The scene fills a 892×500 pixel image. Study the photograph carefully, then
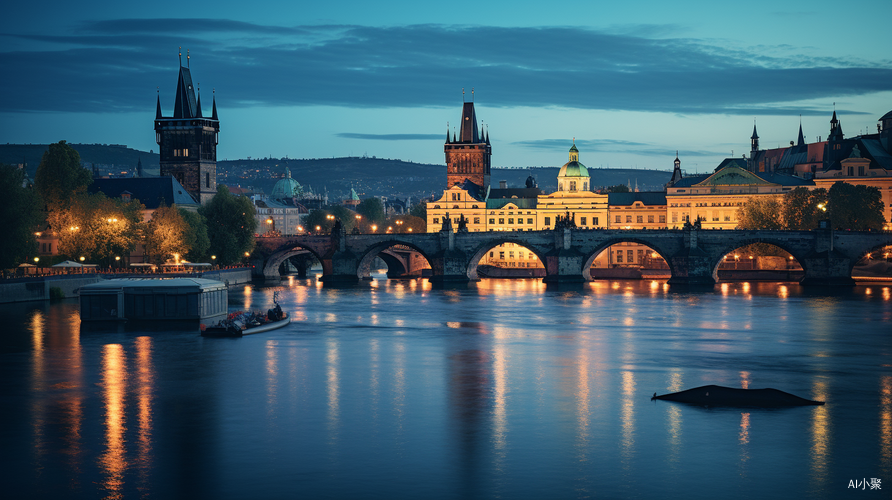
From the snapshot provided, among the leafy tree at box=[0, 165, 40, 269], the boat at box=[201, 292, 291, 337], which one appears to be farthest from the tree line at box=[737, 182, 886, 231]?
the leafy tree at box=[0, 165, 40, 269]

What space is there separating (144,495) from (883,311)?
217 feet

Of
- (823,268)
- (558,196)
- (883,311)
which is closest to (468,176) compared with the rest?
(558,196)

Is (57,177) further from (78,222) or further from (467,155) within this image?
(467,155)

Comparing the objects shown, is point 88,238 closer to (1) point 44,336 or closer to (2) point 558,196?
(1) point 44,336

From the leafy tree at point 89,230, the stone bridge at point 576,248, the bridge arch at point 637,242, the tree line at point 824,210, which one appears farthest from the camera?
the tree line at point 824,210

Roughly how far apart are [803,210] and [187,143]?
276 feet

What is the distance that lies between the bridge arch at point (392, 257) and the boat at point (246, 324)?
1905 inches

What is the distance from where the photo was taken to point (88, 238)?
97688mm

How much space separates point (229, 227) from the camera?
388 feet

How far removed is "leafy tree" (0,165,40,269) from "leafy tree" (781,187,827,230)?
85.7 m

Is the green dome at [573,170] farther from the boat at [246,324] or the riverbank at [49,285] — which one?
the boat at [246,324]

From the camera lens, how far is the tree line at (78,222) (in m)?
85.2

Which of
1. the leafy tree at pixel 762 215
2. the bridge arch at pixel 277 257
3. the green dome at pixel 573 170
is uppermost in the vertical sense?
the green dome at pixel 573 170

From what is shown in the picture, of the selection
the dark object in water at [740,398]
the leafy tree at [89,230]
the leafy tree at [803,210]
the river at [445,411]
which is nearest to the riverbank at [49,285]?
the leafy tree at [89,230]
